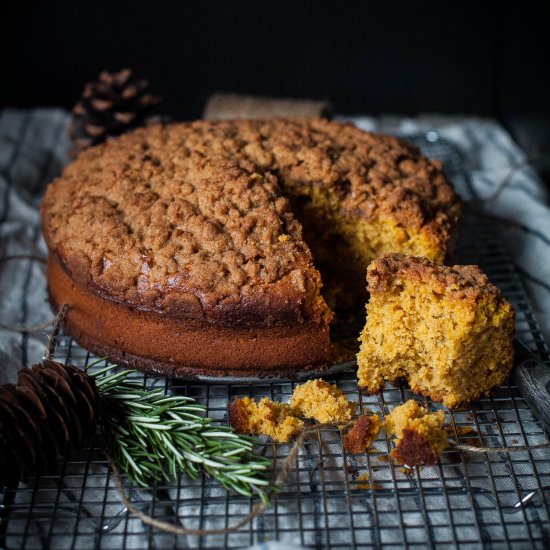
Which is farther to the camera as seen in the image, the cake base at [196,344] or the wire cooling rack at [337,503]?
the cake base at [196,344]

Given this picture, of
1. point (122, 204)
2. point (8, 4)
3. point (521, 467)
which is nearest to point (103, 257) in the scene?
point (122, 204)

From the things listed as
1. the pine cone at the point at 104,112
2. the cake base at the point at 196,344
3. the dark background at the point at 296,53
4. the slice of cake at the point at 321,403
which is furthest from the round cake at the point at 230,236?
the dark background at the point at 296,53

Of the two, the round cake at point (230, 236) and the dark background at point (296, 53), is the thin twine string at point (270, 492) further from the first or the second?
the dark background at point (296, 53)

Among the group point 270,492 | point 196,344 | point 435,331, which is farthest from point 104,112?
point 270,492

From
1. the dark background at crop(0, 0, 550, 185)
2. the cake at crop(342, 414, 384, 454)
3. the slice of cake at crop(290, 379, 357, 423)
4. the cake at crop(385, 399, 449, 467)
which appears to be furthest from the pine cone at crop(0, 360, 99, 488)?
the dark background at crop(0, 0, 550, 185)

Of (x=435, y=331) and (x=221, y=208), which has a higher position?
(x=221, y=208)

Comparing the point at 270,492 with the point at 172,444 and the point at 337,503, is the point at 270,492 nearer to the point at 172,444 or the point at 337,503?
the point at 337,503

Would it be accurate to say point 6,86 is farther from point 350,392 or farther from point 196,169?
point 350,392
